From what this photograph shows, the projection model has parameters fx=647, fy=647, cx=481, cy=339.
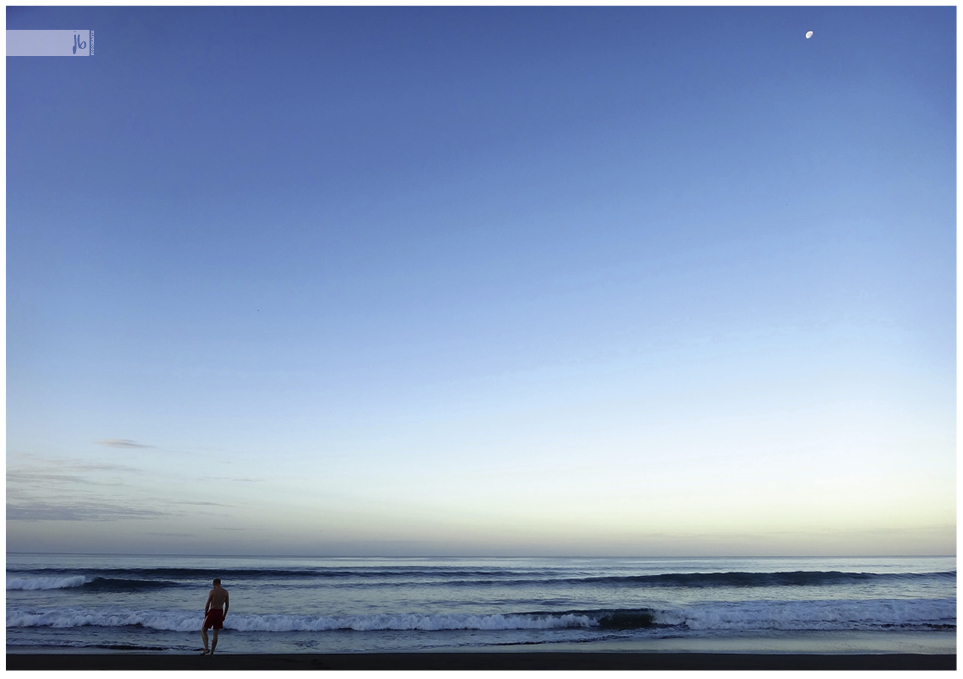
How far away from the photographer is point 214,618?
727 centimetres

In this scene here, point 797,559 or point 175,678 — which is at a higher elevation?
point 175,678

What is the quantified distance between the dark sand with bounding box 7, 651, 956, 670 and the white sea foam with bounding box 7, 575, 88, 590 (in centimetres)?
610

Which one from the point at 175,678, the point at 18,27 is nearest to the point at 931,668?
the point at 175,678

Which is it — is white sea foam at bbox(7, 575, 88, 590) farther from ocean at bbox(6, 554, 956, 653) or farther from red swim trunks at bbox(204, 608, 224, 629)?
red swim trunks at bbox(204, 608, 224, 629)

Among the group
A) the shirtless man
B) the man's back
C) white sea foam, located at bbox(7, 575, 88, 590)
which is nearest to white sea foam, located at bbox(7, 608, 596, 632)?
the shirtless man

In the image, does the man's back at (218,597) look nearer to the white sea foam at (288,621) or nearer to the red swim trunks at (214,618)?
the red swim trunks at (214,618)

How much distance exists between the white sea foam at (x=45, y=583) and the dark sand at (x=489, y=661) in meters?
6.10

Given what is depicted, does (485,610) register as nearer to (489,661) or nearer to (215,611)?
(489,661)

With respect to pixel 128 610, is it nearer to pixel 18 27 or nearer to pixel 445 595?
pixel 445 595

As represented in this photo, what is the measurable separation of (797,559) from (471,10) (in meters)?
14.6

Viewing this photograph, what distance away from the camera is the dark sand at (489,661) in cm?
663

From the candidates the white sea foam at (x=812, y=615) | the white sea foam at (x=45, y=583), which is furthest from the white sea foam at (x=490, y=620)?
the white sea foam at (x=45, y=583)

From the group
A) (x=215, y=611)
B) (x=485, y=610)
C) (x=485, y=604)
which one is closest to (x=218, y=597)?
(x=215, y=611)

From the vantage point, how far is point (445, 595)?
41.1 ft
